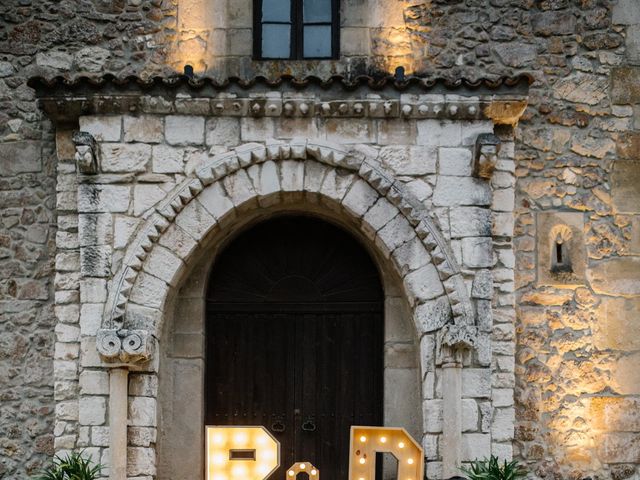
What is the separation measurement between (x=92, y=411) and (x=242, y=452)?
2151 millimetres

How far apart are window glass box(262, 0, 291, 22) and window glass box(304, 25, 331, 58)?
0.24 metres

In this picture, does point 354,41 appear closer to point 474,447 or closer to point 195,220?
point 195,220

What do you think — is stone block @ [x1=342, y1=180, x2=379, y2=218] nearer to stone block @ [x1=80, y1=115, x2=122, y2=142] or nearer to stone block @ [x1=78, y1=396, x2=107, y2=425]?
stone block @ [x1=80, y1=115, x2=122, y2=142]

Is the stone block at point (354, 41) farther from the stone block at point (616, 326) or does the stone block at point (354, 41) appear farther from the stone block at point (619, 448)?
the stone block at point (619, 448)

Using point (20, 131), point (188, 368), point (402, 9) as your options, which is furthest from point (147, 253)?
point (402, 9)

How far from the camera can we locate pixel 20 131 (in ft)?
30.9

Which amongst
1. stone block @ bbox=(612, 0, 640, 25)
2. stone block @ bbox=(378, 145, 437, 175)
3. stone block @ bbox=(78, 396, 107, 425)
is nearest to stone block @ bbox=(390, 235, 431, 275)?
stone block @ bbox=(378, 145, 437, 175)

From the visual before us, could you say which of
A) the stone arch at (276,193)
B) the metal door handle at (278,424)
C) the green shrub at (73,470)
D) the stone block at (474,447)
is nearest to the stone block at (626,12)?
the stone arch at (276,193)

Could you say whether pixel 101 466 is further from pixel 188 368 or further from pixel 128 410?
pixel 188 368

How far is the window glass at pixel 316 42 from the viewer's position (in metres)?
9.61

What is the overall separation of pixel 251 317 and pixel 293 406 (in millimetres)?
886

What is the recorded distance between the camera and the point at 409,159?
8.69 m

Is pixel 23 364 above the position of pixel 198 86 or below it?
below

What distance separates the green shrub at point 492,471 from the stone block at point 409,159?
240cm
